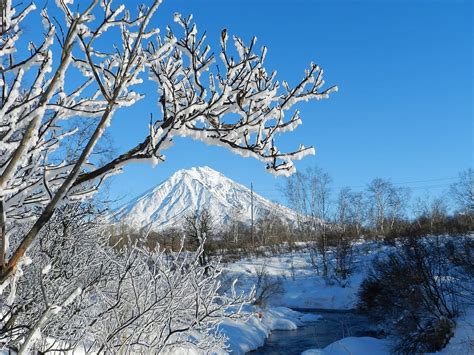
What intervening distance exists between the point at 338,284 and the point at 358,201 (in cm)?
2726

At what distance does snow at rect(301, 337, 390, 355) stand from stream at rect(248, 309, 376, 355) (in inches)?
63.2

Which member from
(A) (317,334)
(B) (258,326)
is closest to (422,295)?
(A) (317,334)

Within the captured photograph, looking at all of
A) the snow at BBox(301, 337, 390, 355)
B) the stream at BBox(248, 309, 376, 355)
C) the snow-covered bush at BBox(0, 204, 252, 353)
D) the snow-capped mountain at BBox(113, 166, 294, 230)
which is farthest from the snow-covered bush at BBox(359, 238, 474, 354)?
the snow-capped mountain at BBox(113, 166, 294, 230)

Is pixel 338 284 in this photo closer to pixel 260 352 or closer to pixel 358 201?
pixel 260 352

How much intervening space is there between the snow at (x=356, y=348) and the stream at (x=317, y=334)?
161cm

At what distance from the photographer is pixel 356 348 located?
14633mm

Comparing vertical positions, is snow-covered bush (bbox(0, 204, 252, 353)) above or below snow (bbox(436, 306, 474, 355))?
above

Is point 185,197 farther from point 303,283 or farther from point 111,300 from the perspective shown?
point 111,300

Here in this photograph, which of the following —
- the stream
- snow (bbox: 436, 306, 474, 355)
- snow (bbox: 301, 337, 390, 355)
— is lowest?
the stream

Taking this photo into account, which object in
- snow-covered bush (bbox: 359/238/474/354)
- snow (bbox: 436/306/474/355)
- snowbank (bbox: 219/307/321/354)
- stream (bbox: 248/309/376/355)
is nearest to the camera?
snow (bbox: 436/306/474/355)

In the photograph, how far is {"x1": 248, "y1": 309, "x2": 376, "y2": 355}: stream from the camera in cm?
1681

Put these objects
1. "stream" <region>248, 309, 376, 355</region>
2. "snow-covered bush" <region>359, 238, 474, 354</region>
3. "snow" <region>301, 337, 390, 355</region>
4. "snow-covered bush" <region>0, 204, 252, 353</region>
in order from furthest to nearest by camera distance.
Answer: "stream" <region>248, 309, 376, 355</region> < "snow" <region>301, 337, 390, 355</region> < "snow-covered bush" <region>359, 238, 474, 354</region> < "snow-covered bush" <region>0, 204, 252, 353</region>

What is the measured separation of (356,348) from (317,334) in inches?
193

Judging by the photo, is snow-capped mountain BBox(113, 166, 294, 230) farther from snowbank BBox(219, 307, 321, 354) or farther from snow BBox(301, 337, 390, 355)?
snow BBox(301, 337, 390, 355)
